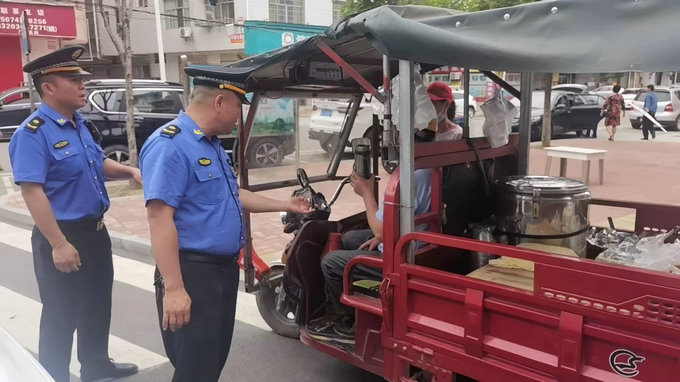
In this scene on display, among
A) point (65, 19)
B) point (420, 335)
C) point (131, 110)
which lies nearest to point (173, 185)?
point (420, 335)

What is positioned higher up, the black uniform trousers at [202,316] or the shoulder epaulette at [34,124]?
the shoulder epaulette at [34,124]

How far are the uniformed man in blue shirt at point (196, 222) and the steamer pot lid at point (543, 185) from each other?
59.8 inches

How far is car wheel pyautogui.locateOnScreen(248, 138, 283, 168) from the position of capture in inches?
147

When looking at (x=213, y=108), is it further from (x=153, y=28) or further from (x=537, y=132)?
(x=153, y=28)

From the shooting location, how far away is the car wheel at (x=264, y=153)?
3.74 meters

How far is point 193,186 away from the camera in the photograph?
228cm

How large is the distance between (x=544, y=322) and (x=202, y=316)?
1.39 m

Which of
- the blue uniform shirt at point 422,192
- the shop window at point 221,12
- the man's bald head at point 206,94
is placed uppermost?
the shop window at point 221,12

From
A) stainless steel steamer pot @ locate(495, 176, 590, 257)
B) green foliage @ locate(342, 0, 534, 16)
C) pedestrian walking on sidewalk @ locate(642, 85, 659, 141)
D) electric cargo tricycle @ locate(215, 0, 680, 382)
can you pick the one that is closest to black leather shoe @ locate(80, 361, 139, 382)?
electric cargo tricycle @ locate(215, 0, 680, 382)

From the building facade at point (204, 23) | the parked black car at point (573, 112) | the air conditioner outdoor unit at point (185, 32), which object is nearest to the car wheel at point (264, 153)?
the parked black car at point (573, 112)

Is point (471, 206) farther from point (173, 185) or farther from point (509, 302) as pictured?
point (173, 185)

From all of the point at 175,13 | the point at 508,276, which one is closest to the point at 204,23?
the point at 175,13

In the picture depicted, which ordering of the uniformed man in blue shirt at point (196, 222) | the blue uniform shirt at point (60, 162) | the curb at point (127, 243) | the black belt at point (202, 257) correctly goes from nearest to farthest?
1. the uniformed man in blue shirt at point (196, 222)
2. the black belt at point (202, 257)
3. the blue uniform shirt at point (60, 162)
4. the curb at point (127, 243)

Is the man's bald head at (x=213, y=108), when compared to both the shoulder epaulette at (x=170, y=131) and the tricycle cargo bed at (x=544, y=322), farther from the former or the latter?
the tricycle cargo bed at (x=544, y=322)
